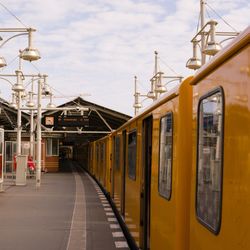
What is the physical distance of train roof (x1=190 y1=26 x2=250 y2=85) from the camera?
3.13 meters

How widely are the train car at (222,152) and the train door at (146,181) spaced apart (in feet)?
11.6

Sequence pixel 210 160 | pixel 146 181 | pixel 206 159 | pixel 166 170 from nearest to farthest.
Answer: pixel 210 160 → pixel 206 159 → pixel 166 170 → pixel 146 181

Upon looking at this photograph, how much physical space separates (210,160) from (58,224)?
32.2 feet

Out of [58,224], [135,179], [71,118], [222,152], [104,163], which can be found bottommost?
[58,224]

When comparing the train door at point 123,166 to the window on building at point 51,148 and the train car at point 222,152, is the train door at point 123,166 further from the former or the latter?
the window on building at point 51,148

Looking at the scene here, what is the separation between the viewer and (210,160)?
3904 millimetres

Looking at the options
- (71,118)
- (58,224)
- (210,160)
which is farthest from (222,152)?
(71,118)

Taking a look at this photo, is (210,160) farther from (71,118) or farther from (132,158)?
(71,118)

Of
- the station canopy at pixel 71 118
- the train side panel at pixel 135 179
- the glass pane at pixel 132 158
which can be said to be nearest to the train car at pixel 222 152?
the train side panel at pixel 135 179

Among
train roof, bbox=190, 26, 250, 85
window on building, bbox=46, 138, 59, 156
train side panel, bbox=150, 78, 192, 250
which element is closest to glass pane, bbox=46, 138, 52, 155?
window on building, bbox=46, 138, 59, 156

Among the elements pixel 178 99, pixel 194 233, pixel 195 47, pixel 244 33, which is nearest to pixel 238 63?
pixel 244 33

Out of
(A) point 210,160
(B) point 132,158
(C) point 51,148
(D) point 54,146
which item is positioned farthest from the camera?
(D) point 54,146

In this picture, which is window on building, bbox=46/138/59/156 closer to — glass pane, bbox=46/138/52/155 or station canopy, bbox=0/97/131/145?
glass pane, bbox=46/138/52/155

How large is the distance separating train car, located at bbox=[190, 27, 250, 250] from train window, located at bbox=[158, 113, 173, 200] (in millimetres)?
950
